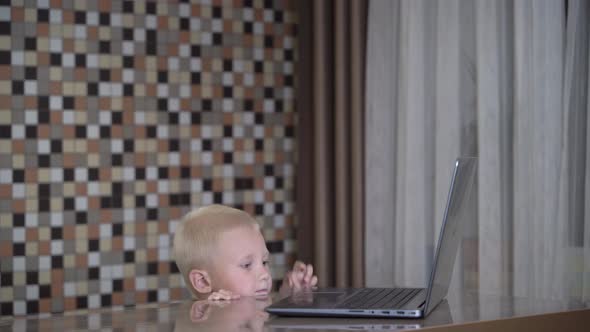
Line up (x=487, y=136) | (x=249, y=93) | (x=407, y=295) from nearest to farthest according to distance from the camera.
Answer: (x=407, y=295), (x=487, y=136), (x=249, y=93)

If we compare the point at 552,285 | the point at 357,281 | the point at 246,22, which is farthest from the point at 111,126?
the point at 552,285

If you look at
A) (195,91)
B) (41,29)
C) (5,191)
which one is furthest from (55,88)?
(195,91)

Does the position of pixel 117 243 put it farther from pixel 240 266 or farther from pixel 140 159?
pixel 240 266

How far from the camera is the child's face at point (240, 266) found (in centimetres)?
194

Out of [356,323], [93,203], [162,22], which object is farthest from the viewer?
[162,22]

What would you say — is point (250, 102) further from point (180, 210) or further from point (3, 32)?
point (3, 32)

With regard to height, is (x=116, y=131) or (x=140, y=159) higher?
(x=116, y=131)

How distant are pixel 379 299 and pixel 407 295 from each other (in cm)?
10

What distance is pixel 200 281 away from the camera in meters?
2.00

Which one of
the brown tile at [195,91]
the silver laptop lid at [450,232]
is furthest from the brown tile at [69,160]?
the silver laptop lid at [450,232]

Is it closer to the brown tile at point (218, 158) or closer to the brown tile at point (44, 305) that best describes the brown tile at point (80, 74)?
the brown tile at point (218, 158)

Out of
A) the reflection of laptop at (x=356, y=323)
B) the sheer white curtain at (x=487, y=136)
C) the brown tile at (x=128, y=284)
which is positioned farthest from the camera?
the brown tile at (x=128, y=284)

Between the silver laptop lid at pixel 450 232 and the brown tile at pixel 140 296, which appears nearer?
the silver laptop lid at pixel 450 232

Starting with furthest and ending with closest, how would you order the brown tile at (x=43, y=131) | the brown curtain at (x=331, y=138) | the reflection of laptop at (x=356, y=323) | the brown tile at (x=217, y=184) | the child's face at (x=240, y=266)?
the brown tile at (x=217, y=184), the brown tile at (x=43, y=131), the brown curtain at (x=331, y=138), the child's face at (x=240, y=266), the reflection of laptop at (x=356, y=323)
